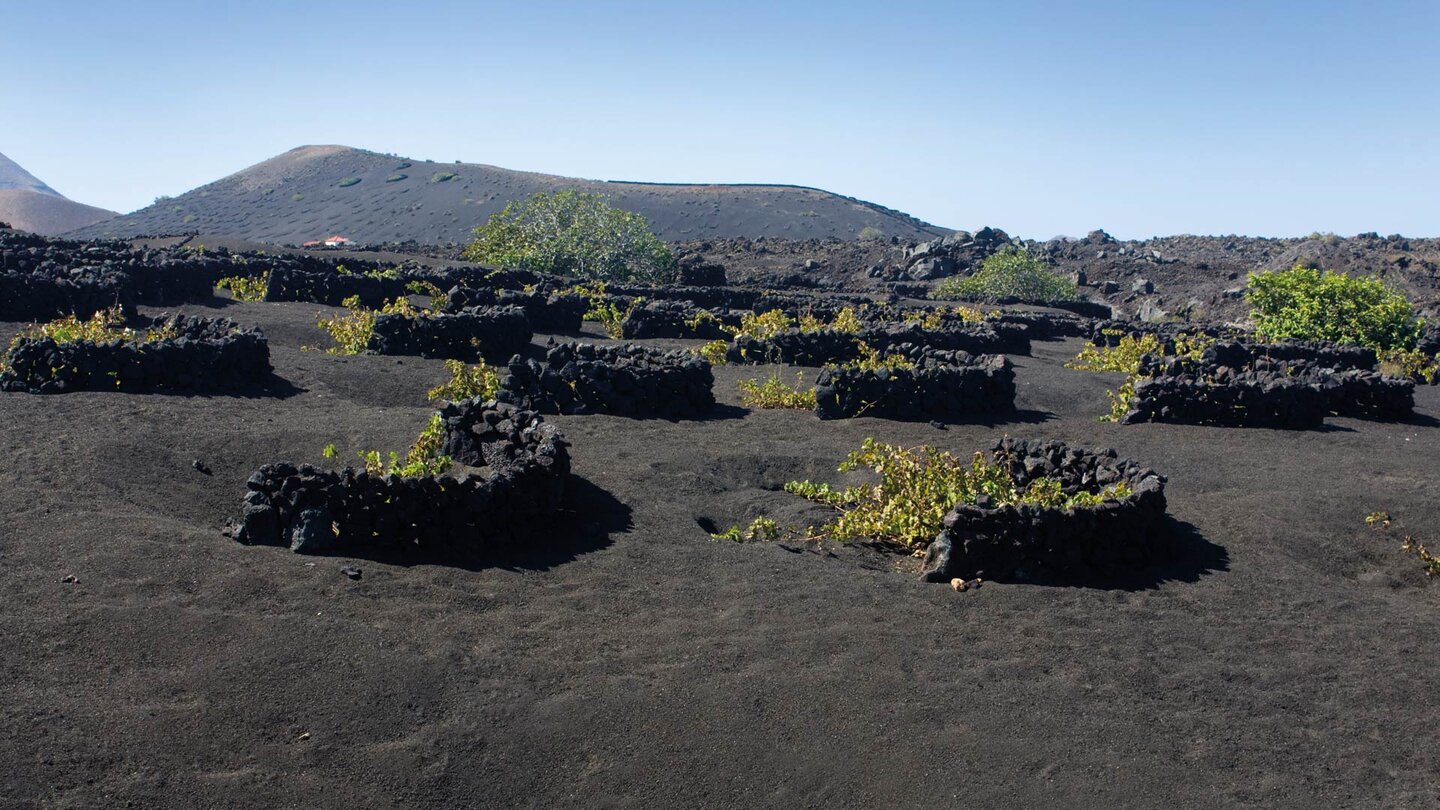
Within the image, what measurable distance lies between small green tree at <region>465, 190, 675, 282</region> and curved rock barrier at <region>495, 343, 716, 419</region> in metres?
26.4

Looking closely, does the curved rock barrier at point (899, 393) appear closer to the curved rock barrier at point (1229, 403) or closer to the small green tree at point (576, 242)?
the curved rock barrier at point (1229, 403)

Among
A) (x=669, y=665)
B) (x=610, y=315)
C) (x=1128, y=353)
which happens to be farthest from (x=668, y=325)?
(x=669, y=665)

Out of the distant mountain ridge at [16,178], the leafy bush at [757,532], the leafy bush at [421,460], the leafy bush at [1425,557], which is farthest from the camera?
the distant mountain ridge at [16,178]

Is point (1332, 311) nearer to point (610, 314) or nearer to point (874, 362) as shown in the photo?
point (874, 362)

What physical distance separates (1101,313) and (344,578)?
39.2m

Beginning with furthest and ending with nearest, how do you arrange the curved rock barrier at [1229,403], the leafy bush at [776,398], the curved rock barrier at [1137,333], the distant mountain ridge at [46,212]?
the distant mountain ridge at [46,212]
the curved rock barrier at [1137,333]
the leafy bush at [776,398]
the curved rock barrier at [1229,403]

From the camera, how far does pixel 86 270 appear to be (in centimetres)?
2192

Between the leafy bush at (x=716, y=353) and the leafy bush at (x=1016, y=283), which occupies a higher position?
the leafy bush at (x=1016, y=283)

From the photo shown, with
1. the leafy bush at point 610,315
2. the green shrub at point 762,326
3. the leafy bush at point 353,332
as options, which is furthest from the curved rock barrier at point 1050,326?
the leafy bush at point 353,332

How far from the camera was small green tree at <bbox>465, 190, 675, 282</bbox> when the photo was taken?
41062 mm

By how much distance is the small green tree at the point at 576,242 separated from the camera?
41.1 meters

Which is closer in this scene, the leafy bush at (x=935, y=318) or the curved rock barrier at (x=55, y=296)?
the curved rock barrier at (x=55, y=296)

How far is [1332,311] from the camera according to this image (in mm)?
25328

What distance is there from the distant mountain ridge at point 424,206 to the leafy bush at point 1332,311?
60.9 metres
